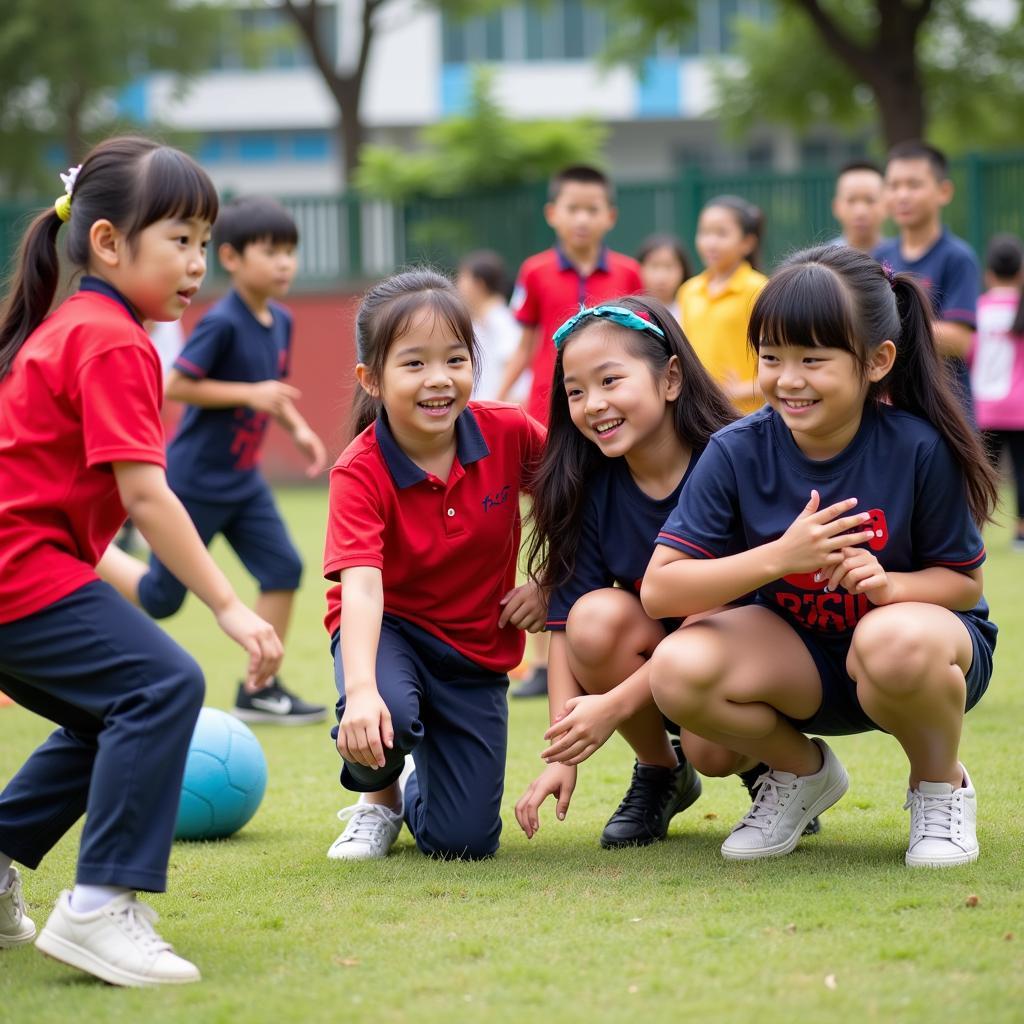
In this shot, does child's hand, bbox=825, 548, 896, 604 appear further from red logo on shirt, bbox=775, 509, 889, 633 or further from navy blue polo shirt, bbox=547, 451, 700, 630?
navy blue polo shirt, bbox=547, 451, 700, 630

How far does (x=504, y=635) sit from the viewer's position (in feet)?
13.4

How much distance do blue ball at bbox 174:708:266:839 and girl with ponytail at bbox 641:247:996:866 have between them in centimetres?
121

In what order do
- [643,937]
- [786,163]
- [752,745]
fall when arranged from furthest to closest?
[786,163], [752,745], [643,937]

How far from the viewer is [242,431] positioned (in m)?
6.04

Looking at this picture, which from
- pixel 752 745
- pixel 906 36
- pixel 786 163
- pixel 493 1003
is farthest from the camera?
pixel 786 163

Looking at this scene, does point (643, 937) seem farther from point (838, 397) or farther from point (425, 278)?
point (425, 278)

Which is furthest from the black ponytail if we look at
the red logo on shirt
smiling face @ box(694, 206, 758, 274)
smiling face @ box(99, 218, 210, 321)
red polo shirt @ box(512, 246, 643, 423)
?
smiling face @ box(694, 206, 758, 274)

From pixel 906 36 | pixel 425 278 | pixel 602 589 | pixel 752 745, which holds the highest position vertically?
pixel 906 36

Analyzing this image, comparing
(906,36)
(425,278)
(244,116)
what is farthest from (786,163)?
(425,278)

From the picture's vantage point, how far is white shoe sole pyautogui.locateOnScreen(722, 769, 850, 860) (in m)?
3.60

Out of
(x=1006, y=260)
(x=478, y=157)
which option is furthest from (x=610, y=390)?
(x=478, y=157)

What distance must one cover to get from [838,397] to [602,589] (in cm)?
82

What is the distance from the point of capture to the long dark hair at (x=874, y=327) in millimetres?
3354

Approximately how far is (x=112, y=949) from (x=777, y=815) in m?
1.54
